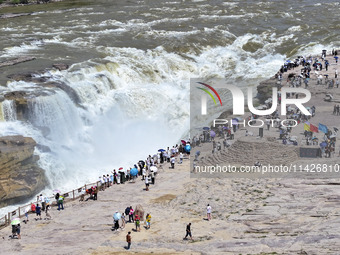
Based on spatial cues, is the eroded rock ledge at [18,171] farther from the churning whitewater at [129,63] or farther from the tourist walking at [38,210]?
the tourist walking at [38,210]

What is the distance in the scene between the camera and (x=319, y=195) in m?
29.8

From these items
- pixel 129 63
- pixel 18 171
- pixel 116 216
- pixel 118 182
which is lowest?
pixel 116 216

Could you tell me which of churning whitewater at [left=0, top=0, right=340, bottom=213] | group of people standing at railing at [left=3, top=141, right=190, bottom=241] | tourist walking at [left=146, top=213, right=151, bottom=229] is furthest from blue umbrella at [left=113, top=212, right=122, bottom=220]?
churning whitewater at [left=0, top=0, right=340, bottom=213]

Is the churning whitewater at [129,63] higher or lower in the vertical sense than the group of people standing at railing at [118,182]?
higher

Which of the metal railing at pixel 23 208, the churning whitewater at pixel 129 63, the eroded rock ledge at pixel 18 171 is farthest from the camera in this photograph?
the churning whitewater at pixel 129 63

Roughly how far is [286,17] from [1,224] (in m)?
56.1

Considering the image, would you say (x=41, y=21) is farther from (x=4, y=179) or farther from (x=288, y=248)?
(x=288, y=248)

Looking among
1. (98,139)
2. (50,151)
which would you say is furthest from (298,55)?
(50,151)

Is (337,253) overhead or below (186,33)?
below

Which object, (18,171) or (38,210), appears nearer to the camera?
(38,210)

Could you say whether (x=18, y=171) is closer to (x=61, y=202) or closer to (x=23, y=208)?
(x=23, y=208)

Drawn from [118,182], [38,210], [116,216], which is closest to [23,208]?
[38,210]

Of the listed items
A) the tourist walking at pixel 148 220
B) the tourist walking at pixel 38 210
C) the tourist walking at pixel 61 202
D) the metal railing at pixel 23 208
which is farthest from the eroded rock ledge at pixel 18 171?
the tourist walking at pixel 148 220

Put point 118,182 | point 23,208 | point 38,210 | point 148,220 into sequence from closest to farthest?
point 148,220 → point 38,210 → point 23,208 → point 118,182
